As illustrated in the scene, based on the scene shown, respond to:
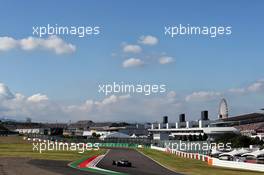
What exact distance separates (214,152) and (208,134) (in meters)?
108

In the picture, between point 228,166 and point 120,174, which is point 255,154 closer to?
point 228,166

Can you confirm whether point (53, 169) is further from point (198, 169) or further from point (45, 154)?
point (45, 154)

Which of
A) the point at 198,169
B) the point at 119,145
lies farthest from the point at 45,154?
the point at 119,145

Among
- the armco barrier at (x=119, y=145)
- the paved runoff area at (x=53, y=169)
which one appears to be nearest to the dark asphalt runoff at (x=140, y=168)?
the paved runoff area at (x=53, y=169)

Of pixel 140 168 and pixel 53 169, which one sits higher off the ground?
pixel 53 169

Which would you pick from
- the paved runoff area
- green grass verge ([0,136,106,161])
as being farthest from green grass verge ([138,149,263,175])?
green grass verge ([0,136,106,161])

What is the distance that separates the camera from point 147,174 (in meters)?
40.4

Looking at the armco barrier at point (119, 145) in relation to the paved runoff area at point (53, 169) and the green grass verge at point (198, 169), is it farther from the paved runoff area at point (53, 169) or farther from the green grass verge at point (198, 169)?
the paved runoff area at point (53, 169)

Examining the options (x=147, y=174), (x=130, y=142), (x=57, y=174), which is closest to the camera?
(x=57, y=174)

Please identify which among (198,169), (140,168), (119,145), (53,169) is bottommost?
(119,145)

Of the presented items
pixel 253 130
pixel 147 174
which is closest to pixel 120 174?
pixel 147 174

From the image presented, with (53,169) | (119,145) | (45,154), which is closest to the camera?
(53,169)

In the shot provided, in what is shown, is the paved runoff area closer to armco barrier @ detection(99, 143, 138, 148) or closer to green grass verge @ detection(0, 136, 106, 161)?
green grass verge @ detection(0, 136, 106, 161)

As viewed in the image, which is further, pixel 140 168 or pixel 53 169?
pixel 140 168
